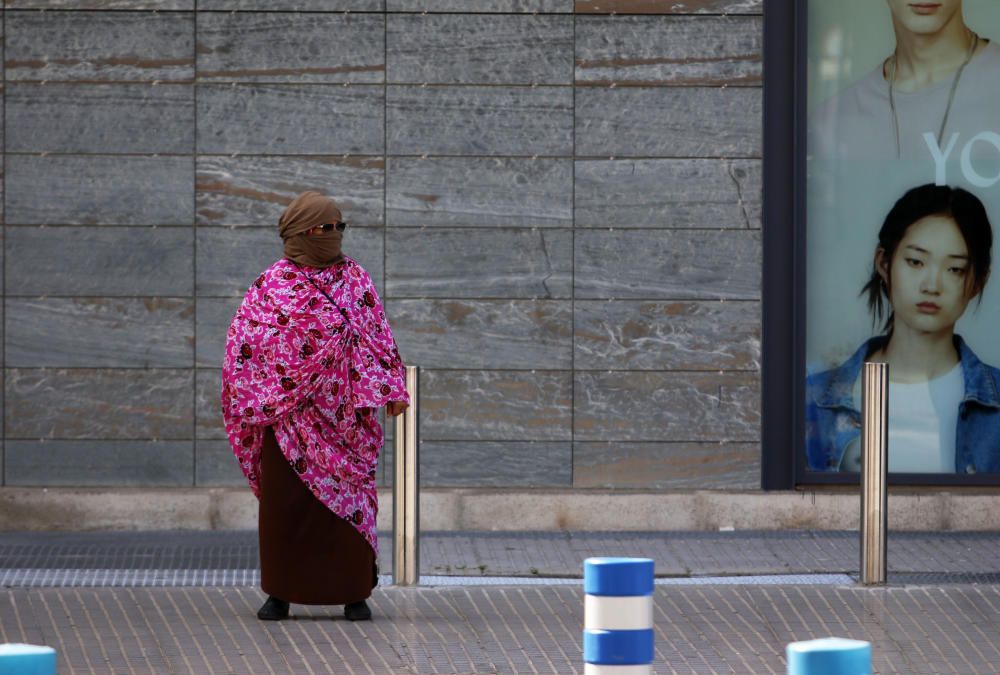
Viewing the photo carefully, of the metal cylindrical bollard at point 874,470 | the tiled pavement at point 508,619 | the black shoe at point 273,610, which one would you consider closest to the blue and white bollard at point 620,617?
the tiled pavement at point 508,619

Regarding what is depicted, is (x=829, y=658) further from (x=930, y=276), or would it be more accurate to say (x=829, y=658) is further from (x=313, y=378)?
(x=930, y=276)

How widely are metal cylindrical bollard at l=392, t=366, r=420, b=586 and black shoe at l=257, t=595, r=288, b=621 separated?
2.57ft

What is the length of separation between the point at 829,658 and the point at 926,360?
8.01m

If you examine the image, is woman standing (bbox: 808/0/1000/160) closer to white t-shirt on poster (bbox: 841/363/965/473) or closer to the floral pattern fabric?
white t-shirt on poster (bbox: 841/363/965/473)

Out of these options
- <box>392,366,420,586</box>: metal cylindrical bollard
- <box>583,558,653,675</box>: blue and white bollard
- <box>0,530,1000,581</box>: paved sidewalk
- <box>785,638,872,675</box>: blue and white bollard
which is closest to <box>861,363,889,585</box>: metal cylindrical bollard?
<box>0,530,1000,581</box>: paved sidewalk

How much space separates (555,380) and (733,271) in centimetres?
121

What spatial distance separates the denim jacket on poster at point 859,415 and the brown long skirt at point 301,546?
4073 millimetres

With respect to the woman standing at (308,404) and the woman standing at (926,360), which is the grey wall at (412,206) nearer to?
the woman standing at (926,360)

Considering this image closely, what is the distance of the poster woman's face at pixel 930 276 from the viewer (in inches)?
442

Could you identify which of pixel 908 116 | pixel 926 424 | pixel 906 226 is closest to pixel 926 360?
pixel 926 424

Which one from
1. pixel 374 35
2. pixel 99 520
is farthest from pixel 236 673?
pixel 374 35

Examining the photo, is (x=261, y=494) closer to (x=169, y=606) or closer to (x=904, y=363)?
(x=169, y=606)

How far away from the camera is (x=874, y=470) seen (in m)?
8.77

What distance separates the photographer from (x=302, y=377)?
789 centimetres
